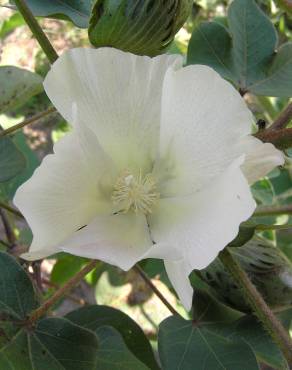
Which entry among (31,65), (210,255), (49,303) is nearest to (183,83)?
(210,255)

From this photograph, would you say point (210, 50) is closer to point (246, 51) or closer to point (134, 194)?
point (246, 51)

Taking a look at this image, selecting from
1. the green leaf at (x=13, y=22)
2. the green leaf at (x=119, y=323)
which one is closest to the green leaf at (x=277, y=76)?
the green leaf at (x=119, y=323)

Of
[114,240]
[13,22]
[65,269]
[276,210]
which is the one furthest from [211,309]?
[13,22]

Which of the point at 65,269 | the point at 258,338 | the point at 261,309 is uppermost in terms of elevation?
the point at 261,309

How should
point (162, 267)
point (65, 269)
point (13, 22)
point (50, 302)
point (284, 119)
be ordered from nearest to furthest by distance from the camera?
point (50, 302) → point (284, 119) → point (162, 267) → point (65, 269) → point (13, 22)

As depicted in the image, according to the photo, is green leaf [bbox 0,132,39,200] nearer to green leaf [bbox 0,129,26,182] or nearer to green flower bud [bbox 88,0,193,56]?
green leaf [bbox 0,129,26,182]

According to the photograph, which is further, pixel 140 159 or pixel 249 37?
pixel 249 37

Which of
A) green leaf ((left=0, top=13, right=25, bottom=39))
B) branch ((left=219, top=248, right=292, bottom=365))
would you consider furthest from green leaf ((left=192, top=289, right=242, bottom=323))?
green leaf ((left=0, top=13, right=25, bottom=39))
